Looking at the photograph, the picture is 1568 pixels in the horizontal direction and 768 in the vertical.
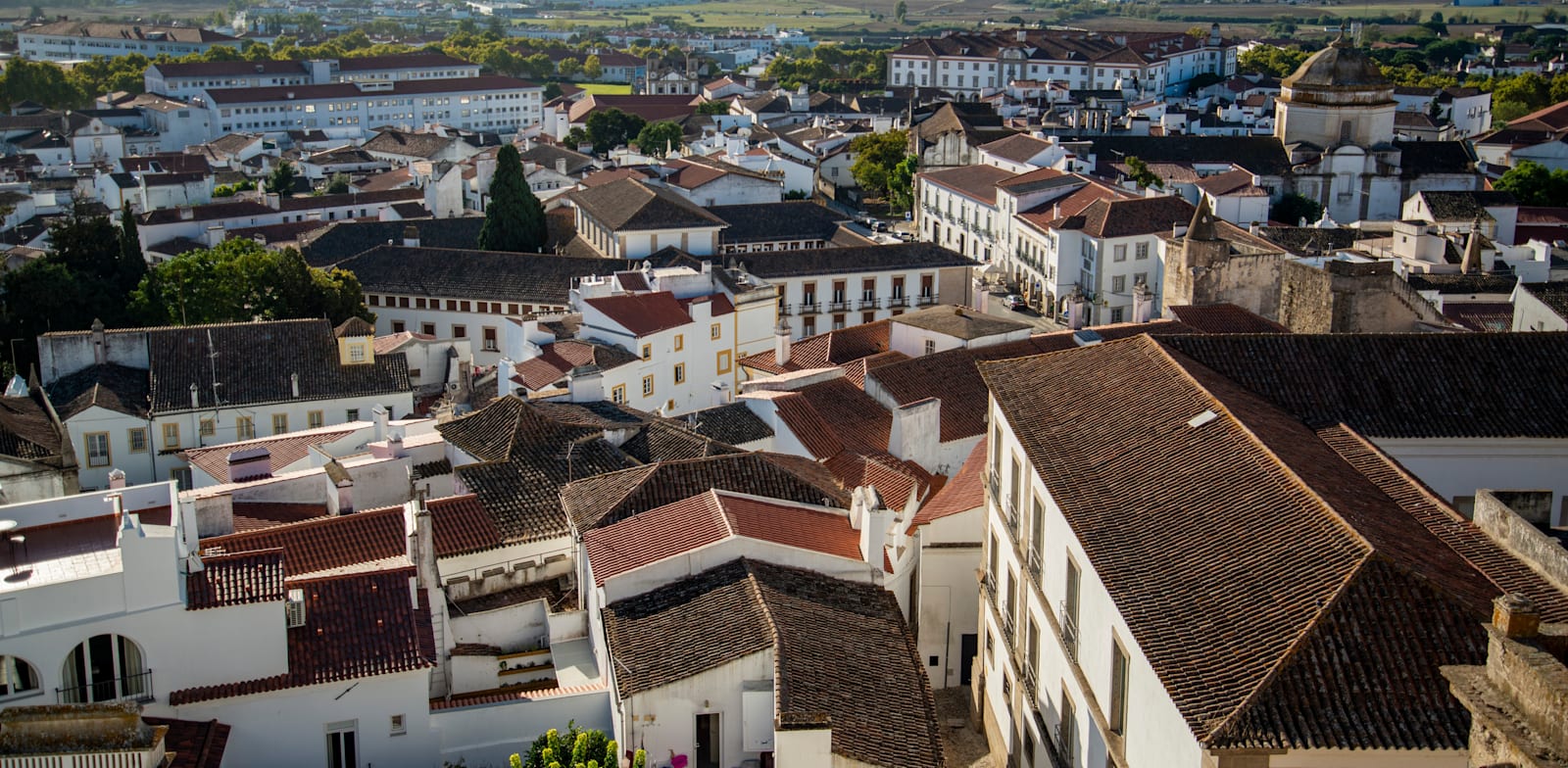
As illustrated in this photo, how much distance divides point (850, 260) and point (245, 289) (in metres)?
20.6

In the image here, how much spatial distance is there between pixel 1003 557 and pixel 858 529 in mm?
2291

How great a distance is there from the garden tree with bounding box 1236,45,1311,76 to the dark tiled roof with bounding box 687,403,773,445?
112480mm

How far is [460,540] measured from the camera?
23766 mm

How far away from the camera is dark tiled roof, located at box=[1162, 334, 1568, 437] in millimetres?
22547

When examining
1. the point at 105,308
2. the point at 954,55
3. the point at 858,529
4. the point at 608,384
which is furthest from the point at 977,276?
the point at 954,55

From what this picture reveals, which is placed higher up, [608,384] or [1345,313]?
[1345,313]

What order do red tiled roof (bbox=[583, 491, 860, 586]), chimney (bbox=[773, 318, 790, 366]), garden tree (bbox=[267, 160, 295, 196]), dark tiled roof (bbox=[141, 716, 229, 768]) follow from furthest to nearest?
garden tree (bbox=[267, 160, 295, 196]) → chimney (bbox=[773, 318, 790, 366]) → red tiled roof (bbox=[583, 491, 860, 586]) → dark tiled roof (bbox=[141, 716, 229, 768])

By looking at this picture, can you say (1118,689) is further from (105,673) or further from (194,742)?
(105,673)

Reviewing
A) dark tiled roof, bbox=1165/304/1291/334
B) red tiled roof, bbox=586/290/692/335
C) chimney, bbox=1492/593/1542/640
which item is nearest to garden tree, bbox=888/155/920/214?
red tiled roof, bbox=586/290/692/335

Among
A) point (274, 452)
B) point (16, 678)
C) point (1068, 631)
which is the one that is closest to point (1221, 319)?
point (1068, 631)

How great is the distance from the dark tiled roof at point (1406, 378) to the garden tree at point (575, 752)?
10980 millimetres

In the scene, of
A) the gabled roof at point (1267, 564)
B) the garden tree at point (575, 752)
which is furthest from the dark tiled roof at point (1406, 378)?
the garden tree at point (575, 752)

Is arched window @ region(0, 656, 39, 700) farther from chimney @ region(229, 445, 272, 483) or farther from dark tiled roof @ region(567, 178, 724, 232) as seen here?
dark tiled roof @ region(567, 178, 724, 232)

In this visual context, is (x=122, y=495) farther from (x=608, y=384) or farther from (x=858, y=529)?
(x=608, y=384)
